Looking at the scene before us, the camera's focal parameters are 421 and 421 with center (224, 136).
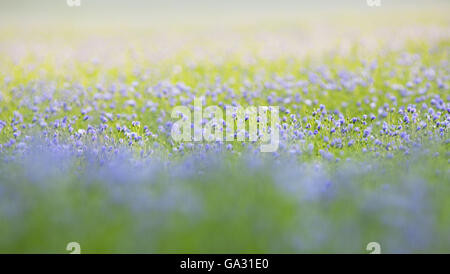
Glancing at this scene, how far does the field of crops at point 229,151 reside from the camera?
3.38m

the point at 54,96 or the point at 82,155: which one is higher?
the point at 54,96

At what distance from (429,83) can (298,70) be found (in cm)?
251

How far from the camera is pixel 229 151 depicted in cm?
502

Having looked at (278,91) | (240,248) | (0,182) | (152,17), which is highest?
(152,17)

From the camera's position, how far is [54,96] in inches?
292

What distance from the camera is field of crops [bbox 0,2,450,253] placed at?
338 cm

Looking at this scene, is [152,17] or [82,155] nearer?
[82,155]

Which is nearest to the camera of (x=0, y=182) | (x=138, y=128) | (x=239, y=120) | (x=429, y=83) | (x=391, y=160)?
(x=0, y=182)

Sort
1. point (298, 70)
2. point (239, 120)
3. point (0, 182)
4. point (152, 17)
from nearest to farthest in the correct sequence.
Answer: point (0, 182) < point (239, 120) < point (298, 70) < point (152, 17)

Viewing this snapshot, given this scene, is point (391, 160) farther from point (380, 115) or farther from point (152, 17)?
point (152, 17)

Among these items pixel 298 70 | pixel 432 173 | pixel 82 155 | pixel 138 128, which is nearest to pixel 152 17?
pixel 298 70

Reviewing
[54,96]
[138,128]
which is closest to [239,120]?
[138,128]

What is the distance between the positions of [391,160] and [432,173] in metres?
0.56

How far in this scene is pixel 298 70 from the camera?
874 cm
